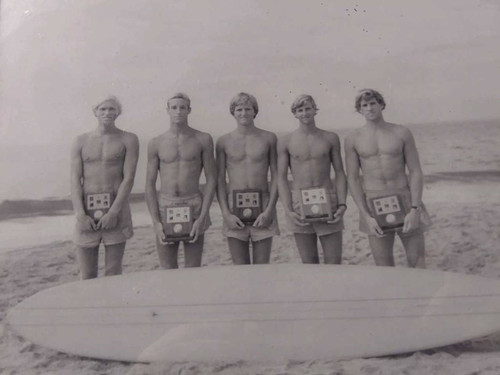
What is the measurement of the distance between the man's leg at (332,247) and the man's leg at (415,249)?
0.20 metres

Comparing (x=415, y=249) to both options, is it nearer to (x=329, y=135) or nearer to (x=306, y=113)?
(x=329, y=135)

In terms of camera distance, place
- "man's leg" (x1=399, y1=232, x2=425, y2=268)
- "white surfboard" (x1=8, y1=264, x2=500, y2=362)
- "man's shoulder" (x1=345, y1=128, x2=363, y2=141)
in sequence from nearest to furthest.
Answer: "white surfboard" (x1=8, y1=264, x2=500, y2=362) < "man's leg" (x1=399, y1=232, x2=425, y2=268) < "man's shoulder" (x1=345, y1=128, x2=363, y2=141)

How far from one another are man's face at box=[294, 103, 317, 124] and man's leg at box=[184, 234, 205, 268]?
1.70ft

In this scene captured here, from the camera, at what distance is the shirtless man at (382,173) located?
1781 mm

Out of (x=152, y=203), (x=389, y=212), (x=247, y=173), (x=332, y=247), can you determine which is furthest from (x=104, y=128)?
(x=389, y=212)

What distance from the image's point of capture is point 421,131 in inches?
72.3

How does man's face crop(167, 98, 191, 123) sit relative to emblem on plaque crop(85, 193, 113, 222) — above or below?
above

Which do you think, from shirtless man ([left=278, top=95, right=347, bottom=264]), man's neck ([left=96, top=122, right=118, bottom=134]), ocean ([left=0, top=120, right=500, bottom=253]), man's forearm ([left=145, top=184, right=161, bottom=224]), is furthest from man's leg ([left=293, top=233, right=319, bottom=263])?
man's neck ([left=96, top=122, right=118, bottom=134])

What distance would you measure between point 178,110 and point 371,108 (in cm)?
64

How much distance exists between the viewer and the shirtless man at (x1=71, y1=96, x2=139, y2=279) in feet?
5.98

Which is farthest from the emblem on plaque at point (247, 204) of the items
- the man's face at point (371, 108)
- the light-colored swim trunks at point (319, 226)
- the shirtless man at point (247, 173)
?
the man's face at point (371, 108)

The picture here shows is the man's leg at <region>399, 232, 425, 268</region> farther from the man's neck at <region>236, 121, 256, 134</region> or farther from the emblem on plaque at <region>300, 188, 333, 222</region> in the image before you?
the man's neck at <region>236, 121, 256, 134</region>

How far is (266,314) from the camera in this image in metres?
1.61

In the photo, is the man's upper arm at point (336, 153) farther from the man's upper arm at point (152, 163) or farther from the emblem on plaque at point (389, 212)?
the man's upper arm at point (152, 163)
